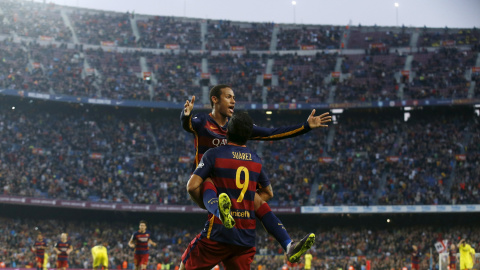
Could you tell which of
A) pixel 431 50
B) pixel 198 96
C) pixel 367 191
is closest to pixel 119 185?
pixel 198 96

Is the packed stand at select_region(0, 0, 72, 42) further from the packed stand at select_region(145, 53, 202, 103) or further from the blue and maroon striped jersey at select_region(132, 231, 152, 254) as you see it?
the blue and maroon striped jersey at select_region(132, 231, 152, 254)

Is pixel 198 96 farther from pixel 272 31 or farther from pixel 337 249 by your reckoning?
pixel 337 249

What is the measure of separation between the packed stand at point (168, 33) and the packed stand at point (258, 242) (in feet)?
63.5

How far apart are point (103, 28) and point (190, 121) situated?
48.3 meters

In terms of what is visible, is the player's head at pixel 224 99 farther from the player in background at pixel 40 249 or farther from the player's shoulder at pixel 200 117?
the player in background at pixel 40 249

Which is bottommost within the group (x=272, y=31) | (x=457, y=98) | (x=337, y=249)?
(x=337, y=249)

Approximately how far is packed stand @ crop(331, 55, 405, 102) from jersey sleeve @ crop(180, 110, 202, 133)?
38593 millimetres

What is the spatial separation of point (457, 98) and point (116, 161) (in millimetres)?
27743

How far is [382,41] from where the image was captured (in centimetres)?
5253

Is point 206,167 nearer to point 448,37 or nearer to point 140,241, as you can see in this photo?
point 140,241

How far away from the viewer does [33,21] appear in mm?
50750

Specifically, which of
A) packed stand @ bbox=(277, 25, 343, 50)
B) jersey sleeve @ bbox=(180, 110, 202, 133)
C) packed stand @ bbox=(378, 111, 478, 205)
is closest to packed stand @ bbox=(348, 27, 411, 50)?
packed stand @ bbox=(277, 25, 343, 50)

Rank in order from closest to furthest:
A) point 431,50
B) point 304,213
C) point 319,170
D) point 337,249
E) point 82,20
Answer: point 337,249 < point 304,213 < point 319,170 < point 431,50 < point 82,20

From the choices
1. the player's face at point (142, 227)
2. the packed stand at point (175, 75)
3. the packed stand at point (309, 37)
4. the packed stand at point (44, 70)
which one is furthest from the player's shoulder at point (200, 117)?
the packed stand at point (309, 37)
